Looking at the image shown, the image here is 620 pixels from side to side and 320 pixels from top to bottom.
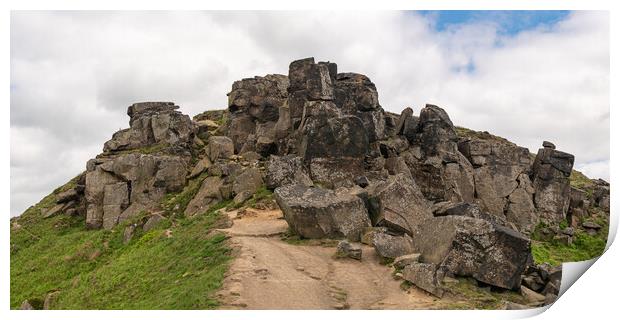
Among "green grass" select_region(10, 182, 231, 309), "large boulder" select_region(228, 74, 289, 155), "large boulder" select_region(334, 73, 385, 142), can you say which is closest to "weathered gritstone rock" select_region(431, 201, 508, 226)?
"green grass" select_region(10, 182, 231, 309)

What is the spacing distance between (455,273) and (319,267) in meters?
5.28

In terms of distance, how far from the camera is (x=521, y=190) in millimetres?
48719

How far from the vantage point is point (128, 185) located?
41500mm

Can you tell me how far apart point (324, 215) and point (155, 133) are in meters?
27.1

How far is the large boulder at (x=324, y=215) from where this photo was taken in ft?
82.0

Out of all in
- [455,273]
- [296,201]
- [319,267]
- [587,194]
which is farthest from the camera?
[587,194]

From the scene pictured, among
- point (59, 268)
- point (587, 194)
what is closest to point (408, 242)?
point (59, 268)

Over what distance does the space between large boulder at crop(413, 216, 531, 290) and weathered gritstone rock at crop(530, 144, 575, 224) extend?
31741 mm

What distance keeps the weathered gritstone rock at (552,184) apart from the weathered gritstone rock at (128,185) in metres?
32.5

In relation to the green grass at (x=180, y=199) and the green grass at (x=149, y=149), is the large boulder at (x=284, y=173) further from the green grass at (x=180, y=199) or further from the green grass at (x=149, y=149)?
the green grass at (x=149, y=149)

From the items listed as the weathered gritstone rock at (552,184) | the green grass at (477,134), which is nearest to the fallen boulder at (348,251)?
the weathered gritstone rock at (552,184)

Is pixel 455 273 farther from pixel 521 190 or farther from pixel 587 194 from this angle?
pixel 587 194

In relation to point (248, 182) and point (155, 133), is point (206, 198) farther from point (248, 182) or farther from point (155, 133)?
point (155, 133)

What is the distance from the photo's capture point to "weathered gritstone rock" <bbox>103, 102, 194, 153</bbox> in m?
46.5
